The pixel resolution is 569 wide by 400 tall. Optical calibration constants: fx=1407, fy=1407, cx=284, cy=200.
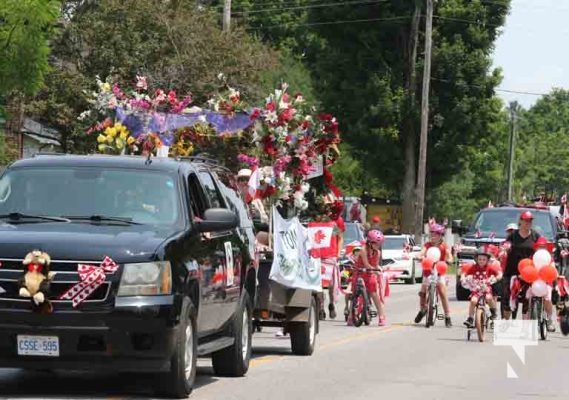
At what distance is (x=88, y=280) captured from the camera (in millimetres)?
10984

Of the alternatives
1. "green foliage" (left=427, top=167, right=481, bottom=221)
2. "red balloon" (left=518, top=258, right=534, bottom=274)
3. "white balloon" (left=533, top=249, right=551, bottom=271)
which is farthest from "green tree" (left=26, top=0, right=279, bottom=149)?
"green foliage" (left=427, top=167, right=481, bottom=221)

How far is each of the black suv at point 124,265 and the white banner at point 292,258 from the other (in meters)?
2.33

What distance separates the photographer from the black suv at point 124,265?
1102 centimetres

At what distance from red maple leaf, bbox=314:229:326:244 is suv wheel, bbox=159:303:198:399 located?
1057 centimetres

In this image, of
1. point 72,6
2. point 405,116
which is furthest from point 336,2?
point 72,6

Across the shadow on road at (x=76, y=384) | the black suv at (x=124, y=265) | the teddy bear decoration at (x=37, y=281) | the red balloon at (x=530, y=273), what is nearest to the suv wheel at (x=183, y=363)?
the black suv at (x=124, y=265)

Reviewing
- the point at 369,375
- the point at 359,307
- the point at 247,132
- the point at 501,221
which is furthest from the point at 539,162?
the point at 369,375

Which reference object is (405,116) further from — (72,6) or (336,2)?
(72,6)

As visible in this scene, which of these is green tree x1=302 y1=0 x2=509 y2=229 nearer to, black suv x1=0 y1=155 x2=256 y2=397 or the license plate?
black suv x1=0 y1=155 x2=256 y2=397

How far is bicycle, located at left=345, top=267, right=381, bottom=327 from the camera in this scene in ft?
77.5

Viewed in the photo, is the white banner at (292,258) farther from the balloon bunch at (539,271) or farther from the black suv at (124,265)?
the balloon bunch at (539,271)

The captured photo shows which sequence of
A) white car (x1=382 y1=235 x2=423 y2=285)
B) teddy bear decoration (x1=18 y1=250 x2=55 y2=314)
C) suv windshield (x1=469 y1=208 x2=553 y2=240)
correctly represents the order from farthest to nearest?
1. white car (x1=382 y1=235 x2=423 y2=285)
2. suv windshield (x1=469 y1=208 x2=553 y2=240)
3. teddy bear decoration (x1=18 y1=250 x2=55 y2=314)

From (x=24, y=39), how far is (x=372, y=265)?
693 cm

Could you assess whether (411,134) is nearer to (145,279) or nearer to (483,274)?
(483,274)
